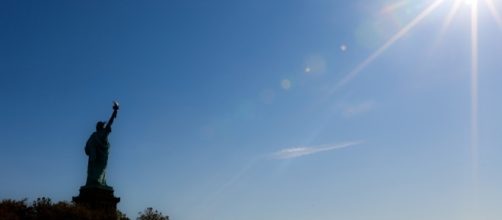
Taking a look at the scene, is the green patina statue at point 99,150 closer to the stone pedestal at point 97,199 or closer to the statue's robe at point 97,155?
the statue's robe at point 97,155

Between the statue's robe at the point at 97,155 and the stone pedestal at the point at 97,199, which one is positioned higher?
the statue's robe at the point at 97,155

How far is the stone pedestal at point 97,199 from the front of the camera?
2728 centimetres

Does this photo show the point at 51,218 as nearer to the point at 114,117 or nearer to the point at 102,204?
the point at 102,204

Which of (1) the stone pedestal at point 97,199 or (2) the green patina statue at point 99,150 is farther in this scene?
(2) the green patina statue at point 99,150

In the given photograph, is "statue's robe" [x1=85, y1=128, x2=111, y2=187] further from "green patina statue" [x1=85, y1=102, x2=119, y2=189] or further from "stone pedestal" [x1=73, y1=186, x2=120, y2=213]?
"stone pedestal" [x1=73, y1=186, x2=120, y2=213]

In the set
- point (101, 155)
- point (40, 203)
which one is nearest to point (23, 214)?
point (40, 203)

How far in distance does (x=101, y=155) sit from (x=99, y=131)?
1222 millimetres

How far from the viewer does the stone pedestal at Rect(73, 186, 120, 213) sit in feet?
89.5

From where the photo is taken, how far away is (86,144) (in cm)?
3073

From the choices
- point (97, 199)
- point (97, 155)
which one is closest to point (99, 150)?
point (97, 155)

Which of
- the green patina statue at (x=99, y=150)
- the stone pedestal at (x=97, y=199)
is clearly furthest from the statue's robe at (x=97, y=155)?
the stone pedestal at (x=97, y=199)

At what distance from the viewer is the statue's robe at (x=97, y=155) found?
96.0ft

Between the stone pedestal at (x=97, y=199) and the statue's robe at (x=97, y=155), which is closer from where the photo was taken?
the stone pedestal at (x=97, y=199)

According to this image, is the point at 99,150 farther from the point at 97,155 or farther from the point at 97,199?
the point at 97,199
